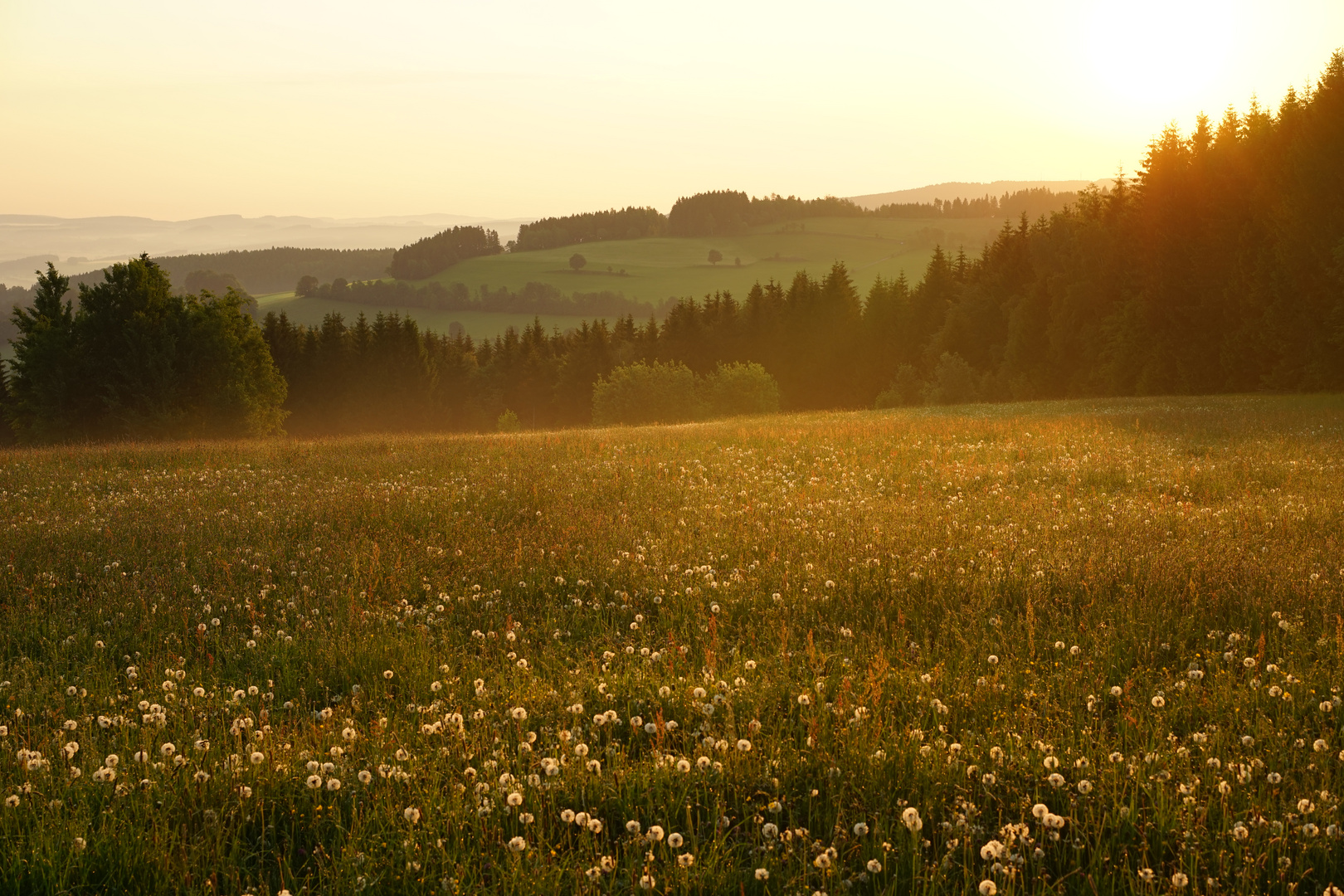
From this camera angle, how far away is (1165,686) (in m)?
5.22

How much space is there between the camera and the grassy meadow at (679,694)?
3.57m

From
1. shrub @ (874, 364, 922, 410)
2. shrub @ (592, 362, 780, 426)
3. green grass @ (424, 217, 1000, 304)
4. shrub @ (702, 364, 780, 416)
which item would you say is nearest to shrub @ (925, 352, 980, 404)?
shrub @ (874, 364, 922, 410)

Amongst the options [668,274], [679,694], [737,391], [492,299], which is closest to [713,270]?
[668,274]

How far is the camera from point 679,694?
525 centimetres

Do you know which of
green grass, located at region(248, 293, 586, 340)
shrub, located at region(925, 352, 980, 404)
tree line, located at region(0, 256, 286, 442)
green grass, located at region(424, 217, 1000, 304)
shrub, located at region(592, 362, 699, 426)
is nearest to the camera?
tree line, located at region(0, 256, 286, 442)

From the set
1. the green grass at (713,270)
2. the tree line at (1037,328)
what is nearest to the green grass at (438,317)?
the green grass at (713,270)

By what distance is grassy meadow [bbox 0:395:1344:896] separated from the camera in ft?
11.7

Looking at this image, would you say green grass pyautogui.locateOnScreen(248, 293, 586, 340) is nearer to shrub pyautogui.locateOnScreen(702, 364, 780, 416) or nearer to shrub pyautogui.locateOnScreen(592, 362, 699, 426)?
shrub pyautogui.locateOnScreen(592, 362, 699, 426)

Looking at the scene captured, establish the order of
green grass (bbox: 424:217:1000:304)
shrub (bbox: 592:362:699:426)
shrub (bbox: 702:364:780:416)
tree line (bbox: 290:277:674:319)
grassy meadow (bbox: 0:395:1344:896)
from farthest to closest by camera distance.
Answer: green grass (bbox: 424:217:1000:304), tree line (bbox: 290:277:674:319), shrub (bbox: 592:362:699:426), shrub (bbox: 702:364:780:416), grassy meadow (bbox: 0:395:1344:896)

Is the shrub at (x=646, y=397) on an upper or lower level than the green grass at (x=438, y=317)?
lower

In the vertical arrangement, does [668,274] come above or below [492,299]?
above

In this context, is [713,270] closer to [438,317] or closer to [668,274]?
[668,274]

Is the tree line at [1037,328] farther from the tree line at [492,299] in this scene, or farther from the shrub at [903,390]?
the tree line at [492,299]

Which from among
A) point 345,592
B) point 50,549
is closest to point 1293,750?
point 345,592
